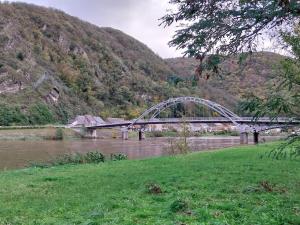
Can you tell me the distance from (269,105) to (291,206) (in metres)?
2.56

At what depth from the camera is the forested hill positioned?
394 ft

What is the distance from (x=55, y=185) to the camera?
625 inches

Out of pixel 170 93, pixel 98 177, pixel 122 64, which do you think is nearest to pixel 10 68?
pixel 170 93

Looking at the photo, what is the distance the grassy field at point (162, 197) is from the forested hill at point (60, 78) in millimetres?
89815

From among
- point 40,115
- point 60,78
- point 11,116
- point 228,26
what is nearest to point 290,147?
point 228,26

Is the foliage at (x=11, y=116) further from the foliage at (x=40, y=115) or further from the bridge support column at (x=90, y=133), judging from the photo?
the bridge support column at (x=90, y=133)

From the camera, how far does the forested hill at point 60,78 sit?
394 feet

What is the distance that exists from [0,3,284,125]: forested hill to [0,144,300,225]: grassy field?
8981cm

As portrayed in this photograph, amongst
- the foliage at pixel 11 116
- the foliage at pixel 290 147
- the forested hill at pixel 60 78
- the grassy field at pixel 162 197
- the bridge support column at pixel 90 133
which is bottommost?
the grassy field at pixel 162 197

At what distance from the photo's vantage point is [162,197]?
1208cm

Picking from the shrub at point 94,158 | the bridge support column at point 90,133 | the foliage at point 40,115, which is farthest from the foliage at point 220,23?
the foliage at point 40,115

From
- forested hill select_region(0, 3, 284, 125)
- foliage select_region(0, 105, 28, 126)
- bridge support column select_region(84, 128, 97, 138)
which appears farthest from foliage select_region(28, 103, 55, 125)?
bridge support column select_region(84, 128, 97, 138)

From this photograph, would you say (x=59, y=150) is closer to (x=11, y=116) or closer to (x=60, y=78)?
(x=11, y=116)

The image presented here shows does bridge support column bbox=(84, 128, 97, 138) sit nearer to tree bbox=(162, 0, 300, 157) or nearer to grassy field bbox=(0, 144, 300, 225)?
A: grassy field bbox=(0, 144, 300, 225)
